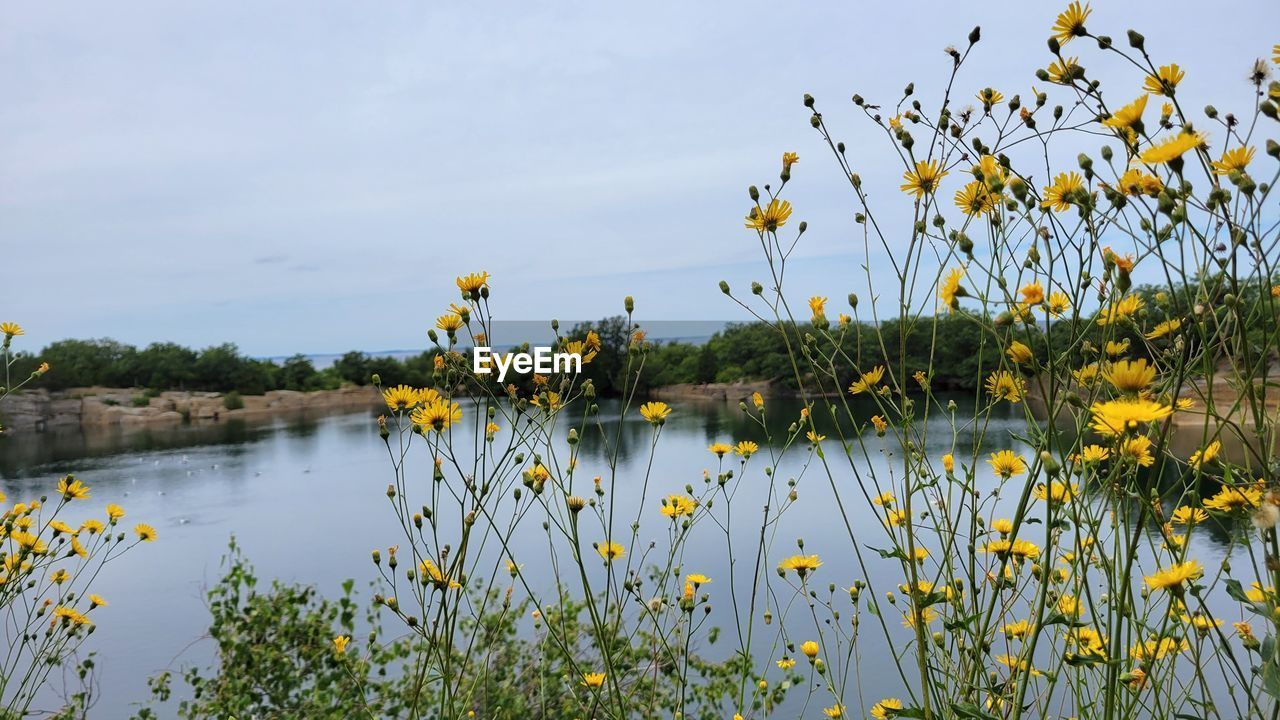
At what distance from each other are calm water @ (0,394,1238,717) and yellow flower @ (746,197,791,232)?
0.36 m

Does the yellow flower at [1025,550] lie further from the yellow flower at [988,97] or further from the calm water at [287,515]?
the yellow flower at [988,97]

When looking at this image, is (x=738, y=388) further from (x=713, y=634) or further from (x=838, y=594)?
(x=713, y=634)

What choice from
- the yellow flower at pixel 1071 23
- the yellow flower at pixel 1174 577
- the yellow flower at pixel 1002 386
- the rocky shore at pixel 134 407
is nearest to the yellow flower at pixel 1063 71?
the yellow flower at pixel 1071 23

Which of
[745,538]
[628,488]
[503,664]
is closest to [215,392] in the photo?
[628,488]

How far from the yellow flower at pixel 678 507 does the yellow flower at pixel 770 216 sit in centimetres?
48

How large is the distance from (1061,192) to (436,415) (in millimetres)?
829

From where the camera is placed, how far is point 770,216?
114 cm

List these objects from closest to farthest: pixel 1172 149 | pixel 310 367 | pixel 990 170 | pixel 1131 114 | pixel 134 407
→ pixel 1172 149, pixel 1131 114, pixel 990 170, pixel 134 407, pixel 310 367

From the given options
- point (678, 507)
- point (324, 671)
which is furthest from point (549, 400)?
point (324, 671)

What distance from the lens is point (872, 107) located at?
1101 mm

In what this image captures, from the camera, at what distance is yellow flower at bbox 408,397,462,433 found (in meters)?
1.07

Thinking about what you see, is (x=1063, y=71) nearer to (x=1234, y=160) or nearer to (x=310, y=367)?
(x=1234, y=160)

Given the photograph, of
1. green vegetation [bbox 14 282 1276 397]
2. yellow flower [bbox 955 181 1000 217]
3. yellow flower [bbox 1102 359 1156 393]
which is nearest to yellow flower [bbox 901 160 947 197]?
yellow flower [bbox 955 181 1000 217]

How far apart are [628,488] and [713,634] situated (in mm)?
5935
